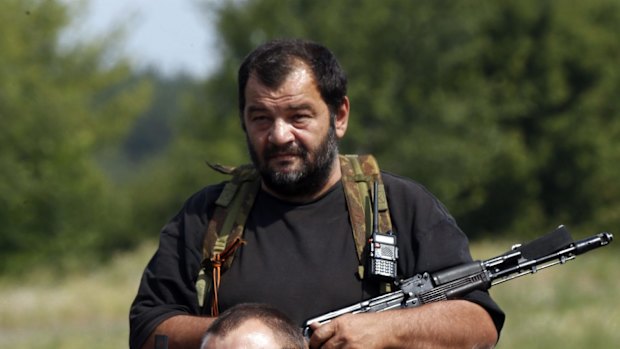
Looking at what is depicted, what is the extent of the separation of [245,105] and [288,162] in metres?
0.28

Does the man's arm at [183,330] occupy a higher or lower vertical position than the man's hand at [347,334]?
higher

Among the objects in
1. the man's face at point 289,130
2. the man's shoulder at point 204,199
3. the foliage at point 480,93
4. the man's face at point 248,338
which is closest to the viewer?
the man's face at point 248,338

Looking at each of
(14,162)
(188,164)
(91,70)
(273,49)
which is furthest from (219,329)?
(91,70)

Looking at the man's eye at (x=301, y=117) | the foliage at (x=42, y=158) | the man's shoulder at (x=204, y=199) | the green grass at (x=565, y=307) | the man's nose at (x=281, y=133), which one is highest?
the foliage at (x=42, y=158)

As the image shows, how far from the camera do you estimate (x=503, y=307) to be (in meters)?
17.1

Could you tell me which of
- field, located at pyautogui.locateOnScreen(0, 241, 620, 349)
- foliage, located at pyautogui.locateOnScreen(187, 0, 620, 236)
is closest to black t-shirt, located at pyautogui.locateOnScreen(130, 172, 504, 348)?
field, located at pyautogui.locateOnScreen(0, 241, 620, 349)

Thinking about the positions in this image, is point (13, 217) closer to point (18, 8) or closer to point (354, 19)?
point (18, 8)

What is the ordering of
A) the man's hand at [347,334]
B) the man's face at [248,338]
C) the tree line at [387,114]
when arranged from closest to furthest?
the man's face at [248,338] < the man's hand at [347,334] < the tree line at [387,114]

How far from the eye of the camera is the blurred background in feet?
119

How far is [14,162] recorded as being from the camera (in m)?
35.0

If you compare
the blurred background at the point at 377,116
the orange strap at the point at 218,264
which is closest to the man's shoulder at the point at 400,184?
the orange strap at the point at 218,264

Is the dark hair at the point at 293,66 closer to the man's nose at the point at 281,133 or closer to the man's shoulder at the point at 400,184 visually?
the man's nose at the point at 281,133

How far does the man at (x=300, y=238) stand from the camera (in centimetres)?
450

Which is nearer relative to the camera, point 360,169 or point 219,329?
point 219,329
